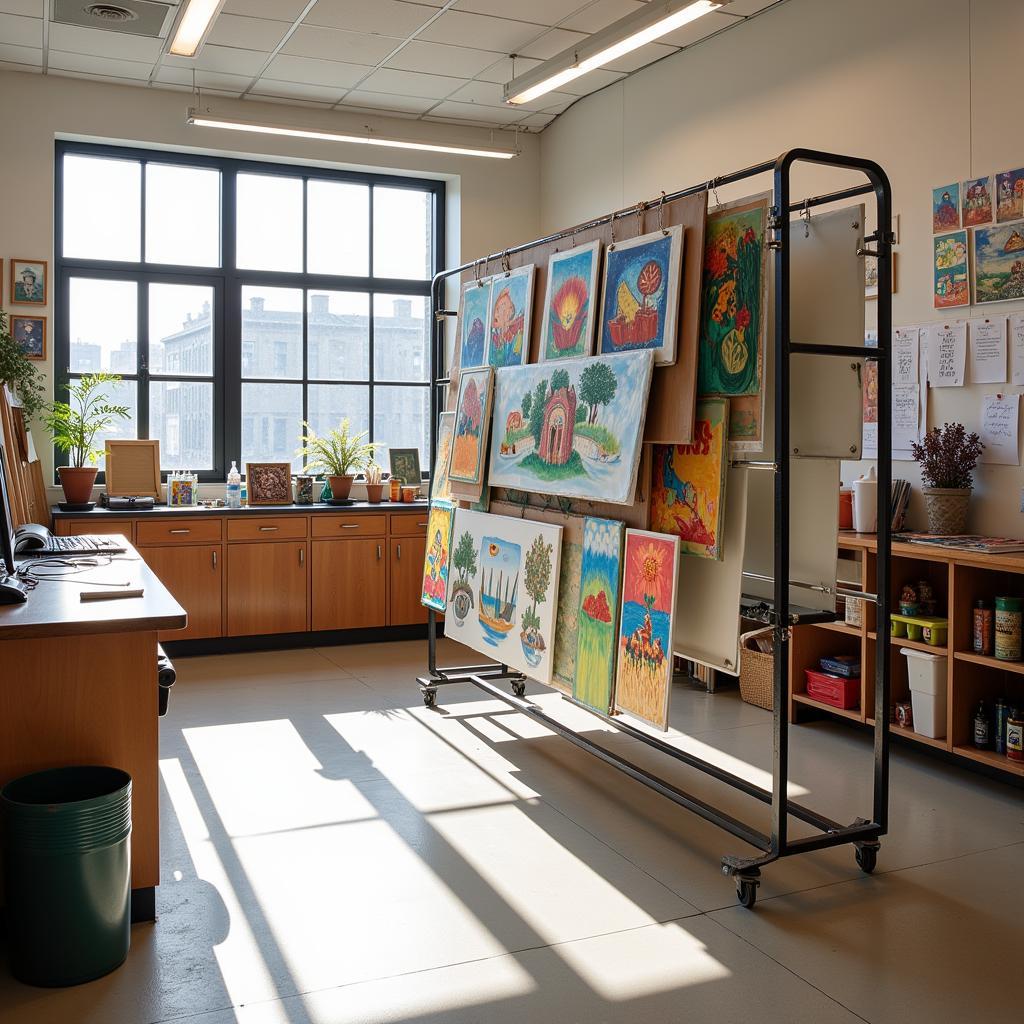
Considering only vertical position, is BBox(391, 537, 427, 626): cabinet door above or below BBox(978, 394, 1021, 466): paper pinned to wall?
below

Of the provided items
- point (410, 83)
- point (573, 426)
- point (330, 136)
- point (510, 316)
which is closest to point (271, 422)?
point (330, 136)

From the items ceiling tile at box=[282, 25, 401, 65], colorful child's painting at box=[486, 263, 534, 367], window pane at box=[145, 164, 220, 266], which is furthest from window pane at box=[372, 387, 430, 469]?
colorful child's painting at box=[486, 263, 534, 367]

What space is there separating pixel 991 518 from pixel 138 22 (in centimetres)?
483

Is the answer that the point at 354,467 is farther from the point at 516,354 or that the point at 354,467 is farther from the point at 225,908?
the point at 225,908

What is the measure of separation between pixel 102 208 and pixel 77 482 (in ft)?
6.14

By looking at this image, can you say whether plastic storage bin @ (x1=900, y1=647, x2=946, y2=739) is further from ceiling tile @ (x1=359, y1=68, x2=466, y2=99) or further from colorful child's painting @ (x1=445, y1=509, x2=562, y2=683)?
ceiling tile @ (x1=359, y1=68, x2=466, y2=99)

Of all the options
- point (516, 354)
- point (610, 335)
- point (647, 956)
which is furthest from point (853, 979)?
point (516, 354)

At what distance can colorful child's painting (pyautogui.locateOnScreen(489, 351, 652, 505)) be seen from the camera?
11.1 ft

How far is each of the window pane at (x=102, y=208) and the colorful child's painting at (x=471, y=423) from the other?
3246 millimetres

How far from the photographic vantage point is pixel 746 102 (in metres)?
5.51

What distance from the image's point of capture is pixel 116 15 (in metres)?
5.28

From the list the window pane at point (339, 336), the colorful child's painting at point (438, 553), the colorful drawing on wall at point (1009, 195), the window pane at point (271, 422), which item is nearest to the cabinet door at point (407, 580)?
the window pane at point (271, 422)

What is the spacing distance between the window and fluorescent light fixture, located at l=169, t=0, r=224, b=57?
7.32ft

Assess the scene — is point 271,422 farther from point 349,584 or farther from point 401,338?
point 349,584
